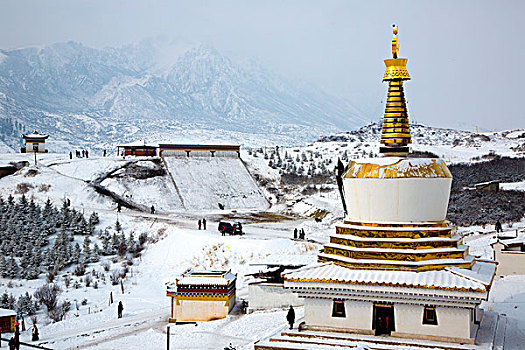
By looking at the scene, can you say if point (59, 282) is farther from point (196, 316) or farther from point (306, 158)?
point (306, 158)

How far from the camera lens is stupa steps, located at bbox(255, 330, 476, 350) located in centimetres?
1328

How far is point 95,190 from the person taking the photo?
4247 centimetres

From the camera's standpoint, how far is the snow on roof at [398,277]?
13.2 m

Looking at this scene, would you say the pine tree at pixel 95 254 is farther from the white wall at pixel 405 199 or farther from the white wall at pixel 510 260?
the white wall at pixel 405 199

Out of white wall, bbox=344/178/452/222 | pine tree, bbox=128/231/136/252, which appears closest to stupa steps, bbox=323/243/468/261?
white wall, bbox=344/178/452/222

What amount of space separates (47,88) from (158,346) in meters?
162

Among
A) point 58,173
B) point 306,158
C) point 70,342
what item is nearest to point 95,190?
point 58,173

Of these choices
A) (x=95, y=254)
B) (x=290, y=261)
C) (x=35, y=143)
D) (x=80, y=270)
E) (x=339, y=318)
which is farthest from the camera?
(x=35, y=143)

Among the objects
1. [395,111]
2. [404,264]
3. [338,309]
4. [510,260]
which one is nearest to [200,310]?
[338,309]

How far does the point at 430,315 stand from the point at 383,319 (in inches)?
42.7

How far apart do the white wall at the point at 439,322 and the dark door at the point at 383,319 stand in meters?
0.21

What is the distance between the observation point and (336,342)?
13.8 m

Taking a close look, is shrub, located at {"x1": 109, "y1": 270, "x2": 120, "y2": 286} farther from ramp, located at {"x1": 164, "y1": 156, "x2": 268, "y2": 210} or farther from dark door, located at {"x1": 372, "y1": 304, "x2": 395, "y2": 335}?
dark door, located at {"x1": 372, "y1": 304, "x2": 395, "y2": 335}

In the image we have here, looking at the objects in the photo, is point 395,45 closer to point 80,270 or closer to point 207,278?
point 207,278
